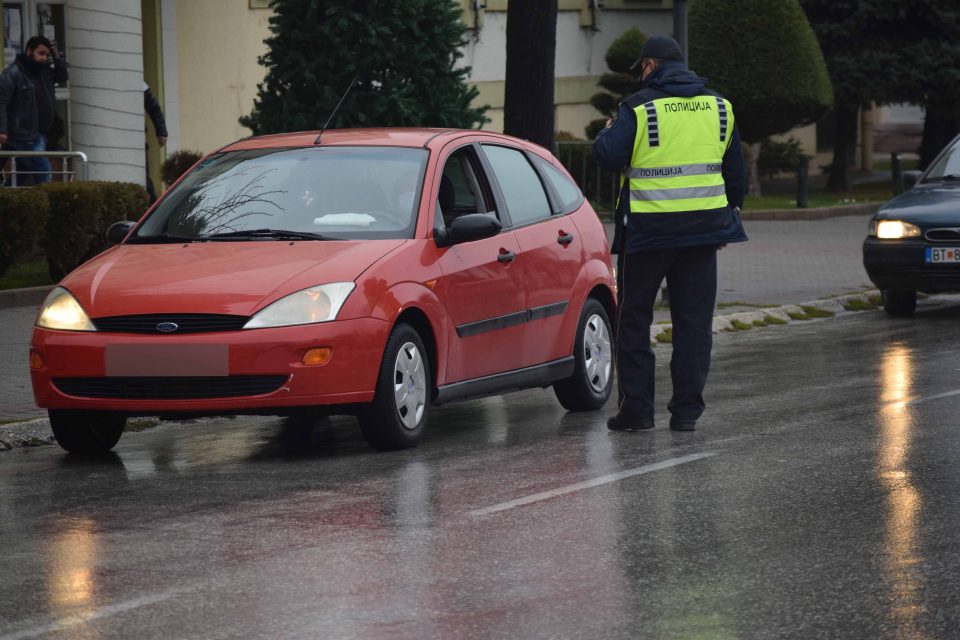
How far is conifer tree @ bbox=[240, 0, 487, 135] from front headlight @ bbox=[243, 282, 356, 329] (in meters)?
9.10

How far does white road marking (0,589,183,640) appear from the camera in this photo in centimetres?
575

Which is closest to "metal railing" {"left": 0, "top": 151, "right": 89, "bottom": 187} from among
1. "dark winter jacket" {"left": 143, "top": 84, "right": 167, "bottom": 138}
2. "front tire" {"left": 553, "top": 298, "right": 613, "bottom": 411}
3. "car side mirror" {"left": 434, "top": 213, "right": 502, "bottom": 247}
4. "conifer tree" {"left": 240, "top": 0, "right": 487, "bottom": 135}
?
"conifer tree" {"left": 240, "top": 0, "right": 487, "bottom": 135}

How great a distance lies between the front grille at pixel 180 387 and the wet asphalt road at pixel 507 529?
356 mm

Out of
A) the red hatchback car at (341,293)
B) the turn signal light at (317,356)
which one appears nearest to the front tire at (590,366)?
the red hatchback car at (341,293)

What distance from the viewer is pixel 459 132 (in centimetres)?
1064

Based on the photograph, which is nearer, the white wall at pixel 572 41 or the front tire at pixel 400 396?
the front tire at pixel 400 396

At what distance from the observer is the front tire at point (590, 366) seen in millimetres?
10938

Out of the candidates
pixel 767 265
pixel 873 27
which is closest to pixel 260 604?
pixel 767 265

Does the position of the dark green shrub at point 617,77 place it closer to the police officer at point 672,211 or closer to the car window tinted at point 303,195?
the car window tinted at point 303,195

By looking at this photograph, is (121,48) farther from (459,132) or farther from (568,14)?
(568,14)

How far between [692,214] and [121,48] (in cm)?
1079

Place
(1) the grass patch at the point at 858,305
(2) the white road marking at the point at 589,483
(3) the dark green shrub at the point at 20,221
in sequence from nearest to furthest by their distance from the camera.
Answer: (2) the white road marking at the point at 589,483, (3) the dark green shrub at the point at 20,221, (1) the grass patch at the point at 858,305

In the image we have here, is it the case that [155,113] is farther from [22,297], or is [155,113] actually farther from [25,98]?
[22,297]

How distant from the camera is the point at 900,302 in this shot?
55.4 feet
